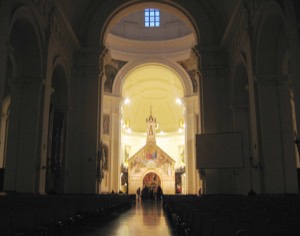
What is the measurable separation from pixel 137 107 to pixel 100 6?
22300mm

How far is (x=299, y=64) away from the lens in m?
8.70

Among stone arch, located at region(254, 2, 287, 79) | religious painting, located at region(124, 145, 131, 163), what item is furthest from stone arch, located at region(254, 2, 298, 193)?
religious painting, located at region(124, 145, 131, 163)

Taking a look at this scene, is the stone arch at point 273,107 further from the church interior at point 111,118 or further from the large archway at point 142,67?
the large archway at point 142,67

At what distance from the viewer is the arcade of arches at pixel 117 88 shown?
11562 mm

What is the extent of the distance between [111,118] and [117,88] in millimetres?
2576

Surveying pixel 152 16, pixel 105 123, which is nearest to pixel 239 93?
pixel 105 123

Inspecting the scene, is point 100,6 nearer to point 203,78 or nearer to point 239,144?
point 203,78

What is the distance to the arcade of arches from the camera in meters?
11.6

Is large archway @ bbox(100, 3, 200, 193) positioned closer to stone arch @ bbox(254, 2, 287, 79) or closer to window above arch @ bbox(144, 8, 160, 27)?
window above arch @ bbox(144, 8, 160, 27)

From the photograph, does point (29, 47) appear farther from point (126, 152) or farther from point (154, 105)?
point (154, 105)

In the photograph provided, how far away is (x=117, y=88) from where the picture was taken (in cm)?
2831

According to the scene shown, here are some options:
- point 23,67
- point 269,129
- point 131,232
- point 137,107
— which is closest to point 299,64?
point 269,129

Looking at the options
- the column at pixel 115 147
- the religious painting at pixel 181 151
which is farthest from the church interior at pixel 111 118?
the religious painting at pixel 181 151

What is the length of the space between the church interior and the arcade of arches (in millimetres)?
47
